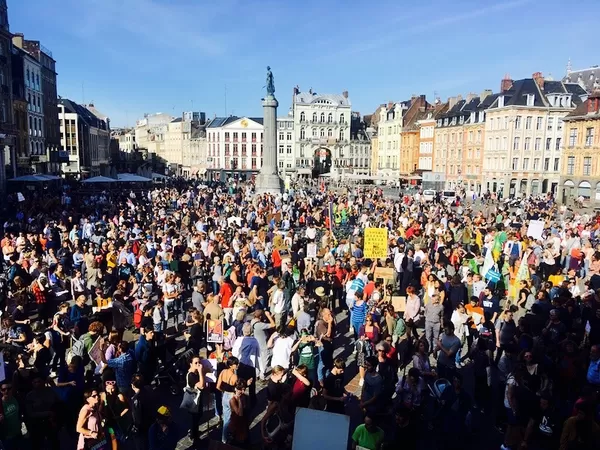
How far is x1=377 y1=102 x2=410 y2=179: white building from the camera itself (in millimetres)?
80375

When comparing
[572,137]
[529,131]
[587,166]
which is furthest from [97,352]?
[529,131]

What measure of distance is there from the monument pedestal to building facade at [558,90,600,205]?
92.0 feet

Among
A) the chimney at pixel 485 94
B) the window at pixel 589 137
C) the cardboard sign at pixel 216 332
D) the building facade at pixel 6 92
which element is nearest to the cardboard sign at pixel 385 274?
the cardboard sign at pixel 216 332

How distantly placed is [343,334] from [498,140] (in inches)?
2109

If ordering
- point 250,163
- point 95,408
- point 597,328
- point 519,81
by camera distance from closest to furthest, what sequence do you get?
1. point 95,408
2. point 597,328
3. point 519,81
4. point 250,163

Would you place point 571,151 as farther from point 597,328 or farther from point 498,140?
point 597,328

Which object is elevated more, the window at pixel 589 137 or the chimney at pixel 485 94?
the chimney at pixel 485 94

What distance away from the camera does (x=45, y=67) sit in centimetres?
6025

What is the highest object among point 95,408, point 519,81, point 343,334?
point 519,81

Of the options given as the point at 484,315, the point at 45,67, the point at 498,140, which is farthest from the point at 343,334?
the point at 45,67

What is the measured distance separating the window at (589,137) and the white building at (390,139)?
33.6 m

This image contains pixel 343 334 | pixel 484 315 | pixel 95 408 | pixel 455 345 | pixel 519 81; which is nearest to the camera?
pixel 95 408

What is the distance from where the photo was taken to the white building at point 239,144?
96.1 metres

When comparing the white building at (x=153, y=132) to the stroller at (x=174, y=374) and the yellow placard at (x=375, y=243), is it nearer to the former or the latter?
the yellow placard at (x=375, y=243)
